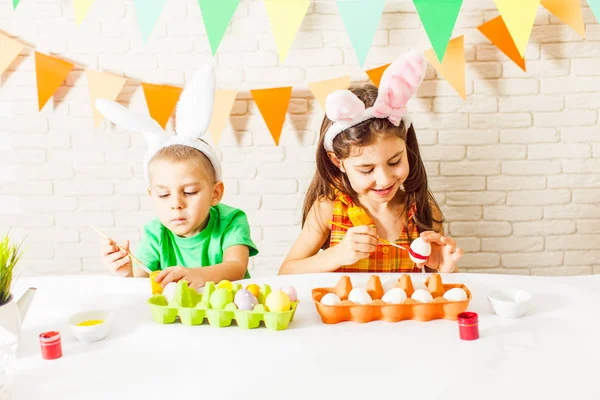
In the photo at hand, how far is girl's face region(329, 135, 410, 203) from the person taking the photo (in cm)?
168

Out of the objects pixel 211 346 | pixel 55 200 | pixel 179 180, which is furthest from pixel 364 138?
pixel 55 200

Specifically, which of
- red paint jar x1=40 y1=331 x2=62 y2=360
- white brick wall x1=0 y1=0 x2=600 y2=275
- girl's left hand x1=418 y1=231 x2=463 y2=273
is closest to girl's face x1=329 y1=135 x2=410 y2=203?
girl's left hand x1=418 y1=231 x2=463 y2=273

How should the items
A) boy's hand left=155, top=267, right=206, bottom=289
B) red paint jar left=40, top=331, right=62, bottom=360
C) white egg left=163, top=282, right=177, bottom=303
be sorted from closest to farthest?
red paint jar left=40, top=331, right=62, bottom=360
white egg left=163, top=282, right=177, bottom=303
boy's hand left=155, top=267, right=206, bottom=289

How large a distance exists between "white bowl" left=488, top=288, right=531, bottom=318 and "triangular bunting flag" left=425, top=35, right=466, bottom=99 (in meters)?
1.12

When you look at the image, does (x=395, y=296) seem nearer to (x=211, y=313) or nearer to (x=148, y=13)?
(x=211, y=313)

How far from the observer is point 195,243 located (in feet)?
6.10

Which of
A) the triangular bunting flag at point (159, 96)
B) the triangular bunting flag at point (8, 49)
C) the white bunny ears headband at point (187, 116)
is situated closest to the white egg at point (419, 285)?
the white bunny ears headband at point (187, 116)

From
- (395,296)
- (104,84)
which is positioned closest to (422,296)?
(395,296)

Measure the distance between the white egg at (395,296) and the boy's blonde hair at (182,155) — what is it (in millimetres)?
736

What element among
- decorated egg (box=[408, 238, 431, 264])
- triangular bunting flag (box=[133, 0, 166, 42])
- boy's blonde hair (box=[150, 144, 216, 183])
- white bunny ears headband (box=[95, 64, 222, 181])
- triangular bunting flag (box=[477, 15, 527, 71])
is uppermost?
triangular bunting flag (box=[133, 0, 166, 42])

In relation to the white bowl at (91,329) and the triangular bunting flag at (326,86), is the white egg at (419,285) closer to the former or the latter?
the white bowl at (91,329)

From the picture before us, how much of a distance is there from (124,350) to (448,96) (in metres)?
1.62

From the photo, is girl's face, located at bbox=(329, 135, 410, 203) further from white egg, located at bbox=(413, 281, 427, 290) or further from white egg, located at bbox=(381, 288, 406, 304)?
white egg, located at bbox=(381, 288, 406, 304)

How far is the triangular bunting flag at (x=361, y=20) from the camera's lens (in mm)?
2088
